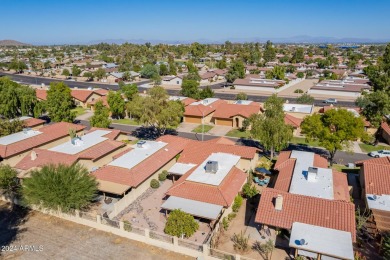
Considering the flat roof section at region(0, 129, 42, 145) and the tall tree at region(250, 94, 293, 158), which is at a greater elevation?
the tall tree at region(250, 94, 293, 158)

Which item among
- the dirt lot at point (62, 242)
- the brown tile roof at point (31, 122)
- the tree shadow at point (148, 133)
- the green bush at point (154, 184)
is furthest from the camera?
the tree shadow at point (148, 133)

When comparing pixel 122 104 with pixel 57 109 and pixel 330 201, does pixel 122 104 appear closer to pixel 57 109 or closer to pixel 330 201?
pixel 57 109

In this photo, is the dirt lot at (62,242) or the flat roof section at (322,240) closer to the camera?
the flat roof section at (322,240)

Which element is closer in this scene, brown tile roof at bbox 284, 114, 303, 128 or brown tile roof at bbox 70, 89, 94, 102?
brown tile roof at bbox 284, 114, 303, 128

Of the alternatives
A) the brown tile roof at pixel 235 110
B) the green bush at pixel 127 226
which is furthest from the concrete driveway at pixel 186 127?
the green bush at pixel 127 226

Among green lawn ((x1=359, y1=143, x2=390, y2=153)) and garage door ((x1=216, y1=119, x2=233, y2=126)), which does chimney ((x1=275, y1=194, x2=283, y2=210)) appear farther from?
garage door ((x1=216, y1=119, x2=233, y2=126))

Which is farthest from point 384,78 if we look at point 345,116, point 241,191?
point 241,191

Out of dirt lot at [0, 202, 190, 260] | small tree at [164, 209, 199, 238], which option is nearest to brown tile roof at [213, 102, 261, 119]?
small tree at [164, 209, 199, 238]

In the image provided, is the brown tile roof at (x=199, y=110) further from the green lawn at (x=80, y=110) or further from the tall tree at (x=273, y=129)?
the green lawn at (x=80, y=110)

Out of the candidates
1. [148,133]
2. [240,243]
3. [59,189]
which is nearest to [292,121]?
[148,133]
